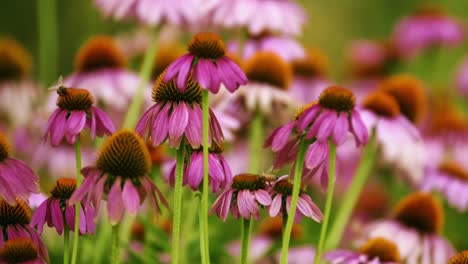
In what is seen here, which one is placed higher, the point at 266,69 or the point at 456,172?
the point at 266,69

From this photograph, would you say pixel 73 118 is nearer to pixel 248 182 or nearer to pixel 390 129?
pixel 248 182

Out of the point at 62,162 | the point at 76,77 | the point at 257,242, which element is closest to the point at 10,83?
the point at 62,162

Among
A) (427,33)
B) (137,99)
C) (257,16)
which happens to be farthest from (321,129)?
(427,33)

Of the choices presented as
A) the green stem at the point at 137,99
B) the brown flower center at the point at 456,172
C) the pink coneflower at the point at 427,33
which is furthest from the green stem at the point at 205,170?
the pink coneflower at the point at 427,33

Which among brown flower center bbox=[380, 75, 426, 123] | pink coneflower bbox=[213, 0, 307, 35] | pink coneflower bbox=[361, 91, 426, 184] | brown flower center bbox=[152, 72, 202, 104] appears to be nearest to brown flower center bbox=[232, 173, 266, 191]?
brown flower center bbox=[152, 72, 202, 104]

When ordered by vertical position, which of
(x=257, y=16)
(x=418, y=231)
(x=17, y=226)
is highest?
(x=257, y=16)

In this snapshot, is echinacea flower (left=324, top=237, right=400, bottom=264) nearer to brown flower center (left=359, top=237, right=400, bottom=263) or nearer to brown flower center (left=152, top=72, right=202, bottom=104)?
brown flower center (left=359, top=237, right=400, bottom=263)

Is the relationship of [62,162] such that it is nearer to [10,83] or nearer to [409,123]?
[10,83]
